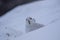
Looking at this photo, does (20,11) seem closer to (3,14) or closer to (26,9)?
(26,9)

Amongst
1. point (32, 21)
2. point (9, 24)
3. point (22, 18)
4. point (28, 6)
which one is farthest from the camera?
point (28, 6)

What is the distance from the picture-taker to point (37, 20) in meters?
2.31

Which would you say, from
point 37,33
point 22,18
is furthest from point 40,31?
point 22,18

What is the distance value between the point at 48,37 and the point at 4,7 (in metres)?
1.71

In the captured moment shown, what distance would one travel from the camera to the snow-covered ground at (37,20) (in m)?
1.60

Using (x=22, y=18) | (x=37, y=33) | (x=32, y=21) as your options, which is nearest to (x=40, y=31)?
(x=37, y=33)

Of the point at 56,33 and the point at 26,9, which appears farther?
the point at 26,9

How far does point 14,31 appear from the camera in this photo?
2156 millimetres

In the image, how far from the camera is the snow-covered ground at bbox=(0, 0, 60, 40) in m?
1.60

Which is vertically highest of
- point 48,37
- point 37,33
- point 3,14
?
point 3,14

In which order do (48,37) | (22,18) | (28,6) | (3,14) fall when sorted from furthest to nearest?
(28,6) → (3,14) → (22,18) → (48,37)

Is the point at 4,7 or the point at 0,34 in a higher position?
the point at 4,7

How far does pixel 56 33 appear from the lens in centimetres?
160

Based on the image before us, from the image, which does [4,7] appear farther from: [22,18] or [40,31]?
[40,31]
